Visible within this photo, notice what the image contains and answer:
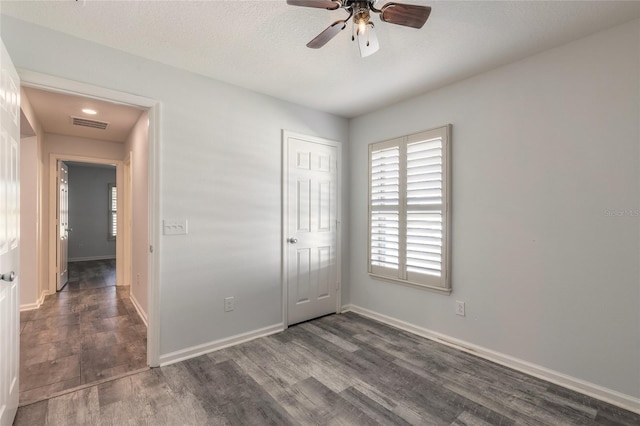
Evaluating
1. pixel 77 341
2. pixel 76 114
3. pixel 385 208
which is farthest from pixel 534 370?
pixel 76 114

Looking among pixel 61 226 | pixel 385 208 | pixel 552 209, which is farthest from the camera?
pixel 61 226

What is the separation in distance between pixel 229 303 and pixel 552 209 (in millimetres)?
2799

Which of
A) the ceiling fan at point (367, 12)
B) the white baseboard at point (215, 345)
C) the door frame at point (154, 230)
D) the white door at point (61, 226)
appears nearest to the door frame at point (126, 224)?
the white door at point (61, 226)

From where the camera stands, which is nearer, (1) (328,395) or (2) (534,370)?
(1) (328,395)

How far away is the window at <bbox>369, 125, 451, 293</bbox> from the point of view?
2975mm

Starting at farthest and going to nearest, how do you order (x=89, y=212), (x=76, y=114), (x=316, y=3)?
(x=89, y=212), (x=76, y=114), (x=316, y=3)

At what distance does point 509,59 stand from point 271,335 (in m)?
3.24

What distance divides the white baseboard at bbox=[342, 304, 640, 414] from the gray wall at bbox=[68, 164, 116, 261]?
317 inches

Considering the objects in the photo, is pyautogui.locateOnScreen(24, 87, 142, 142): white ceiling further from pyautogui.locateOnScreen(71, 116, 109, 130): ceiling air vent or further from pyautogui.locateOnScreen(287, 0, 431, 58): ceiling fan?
pyautogui.locateOnScreen(287, 0, 431, 58): ceiling fan

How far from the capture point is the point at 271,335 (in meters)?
3.20

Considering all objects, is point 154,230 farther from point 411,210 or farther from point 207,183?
point 411,210

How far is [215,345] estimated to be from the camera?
286 centimetres

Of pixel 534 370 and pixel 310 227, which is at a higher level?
pixel 310 227

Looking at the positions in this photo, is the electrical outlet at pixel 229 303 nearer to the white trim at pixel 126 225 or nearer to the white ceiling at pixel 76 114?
the white ceiling at pixel 76 114
